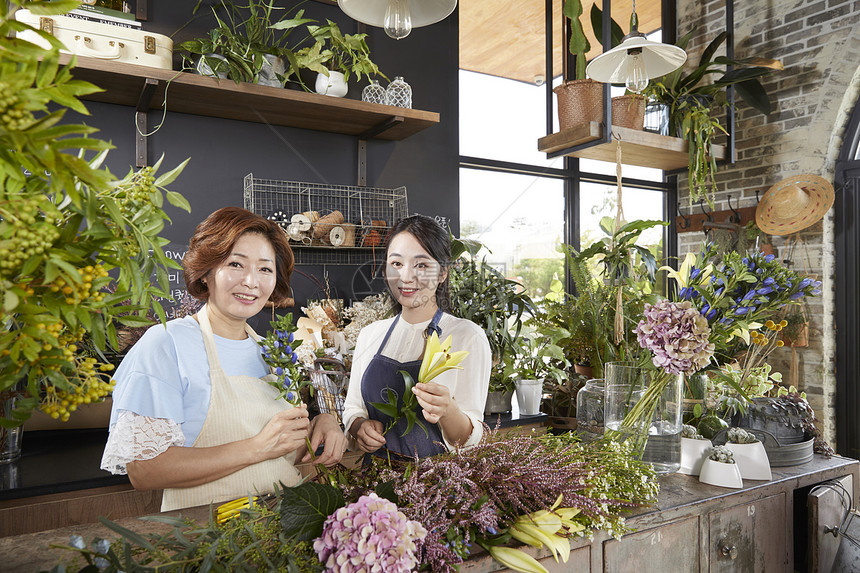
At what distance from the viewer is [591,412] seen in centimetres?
146

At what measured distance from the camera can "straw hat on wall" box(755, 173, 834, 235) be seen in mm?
3307

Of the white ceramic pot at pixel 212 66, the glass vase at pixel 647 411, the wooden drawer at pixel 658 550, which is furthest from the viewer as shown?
the white ceramic pot at pixel 212 66

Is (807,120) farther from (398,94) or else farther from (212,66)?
(212,66)

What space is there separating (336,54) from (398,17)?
1162 mm

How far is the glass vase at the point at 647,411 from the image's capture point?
51.6 inches

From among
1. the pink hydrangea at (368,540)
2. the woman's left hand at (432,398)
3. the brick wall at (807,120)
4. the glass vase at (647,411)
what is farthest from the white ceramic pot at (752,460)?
the brick wall at (807,120)

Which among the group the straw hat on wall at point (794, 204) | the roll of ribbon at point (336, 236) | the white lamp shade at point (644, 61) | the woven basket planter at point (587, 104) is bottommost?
the roll of ribbon at point (336, 236)

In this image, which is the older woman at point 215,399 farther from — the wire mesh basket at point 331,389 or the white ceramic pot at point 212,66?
the white ceramic pot at point 212,66

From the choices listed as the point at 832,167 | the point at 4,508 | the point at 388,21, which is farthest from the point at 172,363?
the point at 832,167

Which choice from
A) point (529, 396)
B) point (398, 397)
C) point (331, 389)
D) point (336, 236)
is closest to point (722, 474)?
point (398, 397)

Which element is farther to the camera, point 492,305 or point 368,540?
point 492,305

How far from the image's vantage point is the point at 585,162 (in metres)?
3.91

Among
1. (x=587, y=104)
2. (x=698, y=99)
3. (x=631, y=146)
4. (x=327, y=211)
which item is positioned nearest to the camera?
(x=327, y=211)

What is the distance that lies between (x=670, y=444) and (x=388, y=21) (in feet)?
4.30
